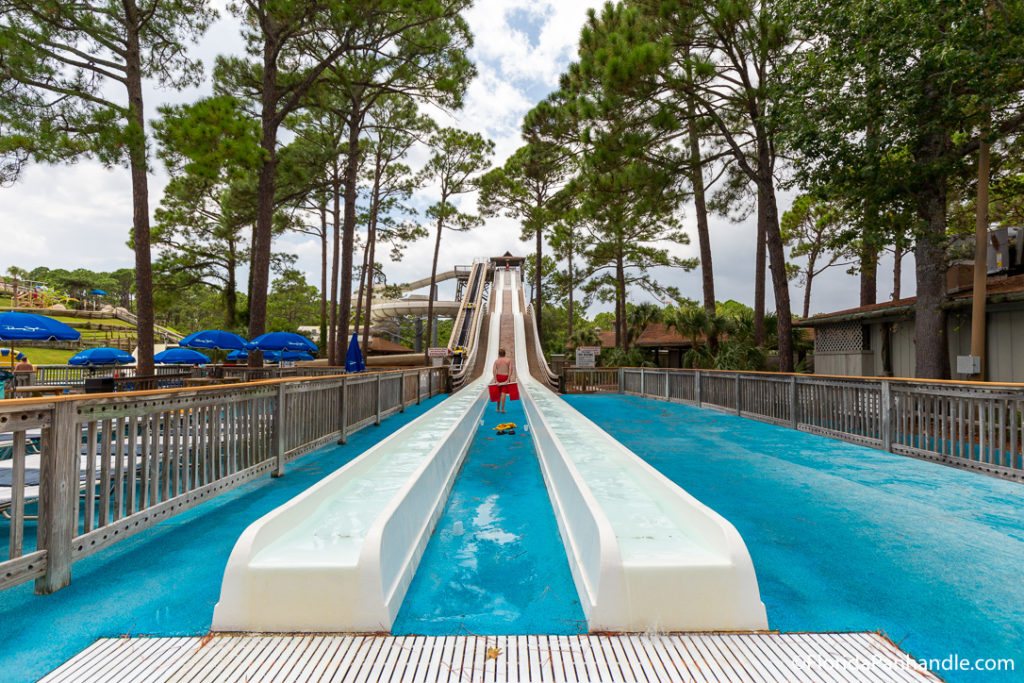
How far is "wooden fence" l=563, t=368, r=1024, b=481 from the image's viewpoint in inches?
201

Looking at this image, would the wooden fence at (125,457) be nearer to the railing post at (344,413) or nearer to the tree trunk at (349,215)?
the railing post at (344,413)

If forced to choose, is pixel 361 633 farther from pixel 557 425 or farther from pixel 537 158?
pixel 537 158

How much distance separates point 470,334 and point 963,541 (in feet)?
73.8

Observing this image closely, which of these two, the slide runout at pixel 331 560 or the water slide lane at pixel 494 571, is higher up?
the slide runout at pixel 331 560

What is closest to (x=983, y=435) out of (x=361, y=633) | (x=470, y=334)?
(x=361, y=633)

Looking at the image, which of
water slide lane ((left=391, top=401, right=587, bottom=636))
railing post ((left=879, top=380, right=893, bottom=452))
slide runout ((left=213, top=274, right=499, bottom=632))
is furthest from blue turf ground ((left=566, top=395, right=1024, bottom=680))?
slide runout ((left=213, top=274, right=499, bottom=632))

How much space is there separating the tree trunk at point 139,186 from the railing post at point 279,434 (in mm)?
6028

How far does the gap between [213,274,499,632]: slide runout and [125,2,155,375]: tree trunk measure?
8.34m

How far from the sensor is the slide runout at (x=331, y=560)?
226 centimetres

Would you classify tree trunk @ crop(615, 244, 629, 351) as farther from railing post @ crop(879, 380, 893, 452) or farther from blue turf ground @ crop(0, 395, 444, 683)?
blue turf ground @ crop(0, 395, 444, 683)

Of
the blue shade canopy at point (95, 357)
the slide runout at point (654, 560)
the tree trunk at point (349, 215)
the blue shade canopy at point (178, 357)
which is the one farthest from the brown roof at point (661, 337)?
the blue shade canopy at point (95, 357)

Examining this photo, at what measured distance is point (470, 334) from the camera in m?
25.1

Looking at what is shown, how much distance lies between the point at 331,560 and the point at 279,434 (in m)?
3.31

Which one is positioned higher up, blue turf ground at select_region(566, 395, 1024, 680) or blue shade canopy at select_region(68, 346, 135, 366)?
blue shade canopy at select_region(68, 346, 135, 366)
